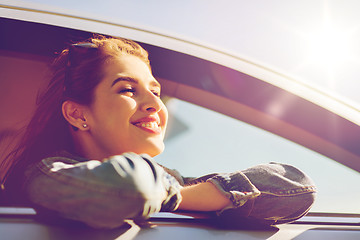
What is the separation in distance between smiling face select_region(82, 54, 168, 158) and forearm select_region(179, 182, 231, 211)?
0.29m

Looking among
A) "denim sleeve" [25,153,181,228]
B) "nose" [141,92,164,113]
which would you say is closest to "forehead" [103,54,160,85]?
"nose" [141,92,164,113]

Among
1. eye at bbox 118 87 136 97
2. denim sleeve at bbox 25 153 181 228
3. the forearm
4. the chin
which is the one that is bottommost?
denim sleeve at bbox 25 153 181 228

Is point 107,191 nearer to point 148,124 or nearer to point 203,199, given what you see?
point 203,199

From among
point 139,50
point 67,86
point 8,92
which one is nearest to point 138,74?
point 139,50

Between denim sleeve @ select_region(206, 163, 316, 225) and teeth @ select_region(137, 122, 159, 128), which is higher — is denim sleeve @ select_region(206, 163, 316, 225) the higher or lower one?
the lower one

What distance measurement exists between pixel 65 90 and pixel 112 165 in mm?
872

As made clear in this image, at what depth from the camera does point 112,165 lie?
0.70 metres

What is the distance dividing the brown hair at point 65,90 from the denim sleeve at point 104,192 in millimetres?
629

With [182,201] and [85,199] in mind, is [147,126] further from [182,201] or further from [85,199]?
[85,199]

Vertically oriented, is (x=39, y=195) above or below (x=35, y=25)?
below

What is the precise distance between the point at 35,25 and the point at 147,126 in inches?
24.7

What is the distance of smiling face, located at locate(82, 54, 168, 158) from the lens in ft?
3.88

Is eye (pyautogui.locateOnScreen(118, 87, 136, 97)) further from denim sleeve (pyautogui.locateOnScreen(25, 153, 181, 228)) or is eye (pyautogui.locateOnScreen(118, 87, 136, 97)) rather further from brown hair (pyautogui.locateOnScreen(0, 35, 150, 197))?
denim sleeve (pyautogui.locateOnScreen(25, 153, 181, 228))

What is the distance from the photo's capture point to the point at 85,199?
67 centimetres
